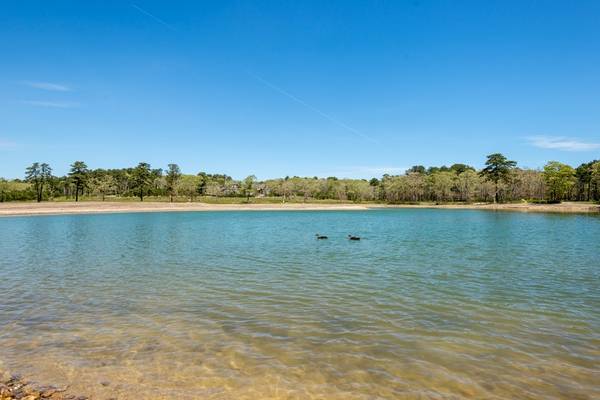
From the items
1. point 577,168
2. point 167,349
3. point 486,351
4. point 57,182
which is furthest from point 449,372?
point 57,182

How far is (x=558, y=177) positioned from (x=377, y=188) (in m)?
82.9

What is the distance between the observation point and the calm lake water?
23.7ft

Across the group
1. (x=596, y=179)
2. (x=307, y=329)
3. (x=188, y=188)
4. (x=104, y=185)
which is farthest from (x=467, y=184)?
(x=307, y=329)

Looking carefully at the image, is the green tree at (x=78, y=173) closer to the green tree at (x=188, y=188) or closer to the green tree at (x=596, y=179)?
the green tree at (x=188, y=188)

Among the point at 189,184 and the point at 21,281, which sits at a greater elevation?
the point at 189,184

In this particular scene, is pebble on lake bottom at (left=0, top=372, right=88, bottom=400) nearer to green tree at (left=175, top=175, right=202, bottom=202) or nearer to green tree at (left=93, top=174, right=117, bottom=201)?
green tree at (left=175, top=175, right=202, bottom=202)

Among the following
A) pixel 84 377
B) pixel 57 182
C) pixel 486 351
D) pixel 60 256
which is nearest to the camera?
pixel 84 377

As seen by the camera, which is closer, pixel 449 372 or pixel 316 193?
pixel 449 372

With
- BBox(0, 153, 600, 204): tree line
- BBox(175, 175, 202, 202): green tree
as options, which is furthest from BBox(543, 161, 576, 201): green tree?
BBox(175, 175, 202, 202): green tree

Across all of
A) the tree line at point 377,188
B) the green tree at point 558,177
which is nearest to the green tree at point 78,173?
the tree line at point 377,188

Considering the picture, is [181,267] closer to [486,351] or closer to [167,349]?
[167,349]

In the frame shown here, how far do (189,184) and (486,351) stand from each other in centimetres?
15587

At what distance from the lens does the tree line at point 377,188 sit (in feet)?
407

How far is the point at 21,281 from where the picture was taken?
16.6 meters
